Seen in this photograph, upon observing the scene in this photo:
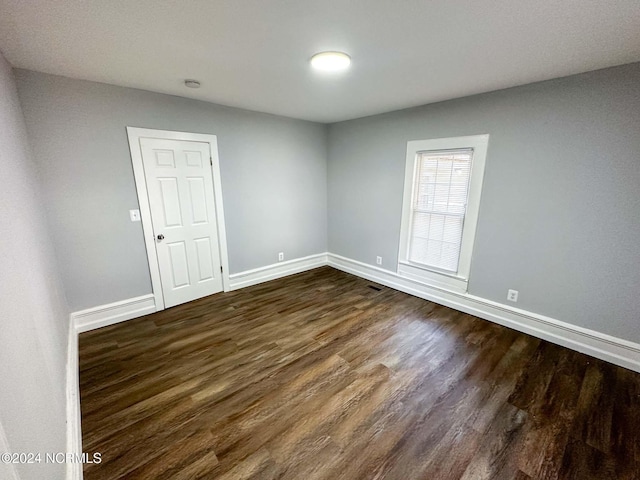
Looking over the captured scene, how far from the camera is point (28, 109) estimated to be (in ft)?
7.20

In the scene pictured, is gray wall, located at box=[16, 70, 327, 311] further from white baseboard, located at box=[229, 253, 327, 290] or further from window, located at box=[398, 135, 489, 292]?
window, located at box=[398, 135, 489, 292]

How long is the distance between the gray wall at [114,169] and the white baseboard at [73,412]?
2.43 feet

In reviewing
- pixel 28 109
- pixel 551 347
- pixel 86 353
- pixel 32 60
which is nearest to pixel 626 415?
pixel 551 347

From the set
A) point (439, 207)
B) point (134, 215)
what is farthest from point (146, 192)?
point (439, 207)

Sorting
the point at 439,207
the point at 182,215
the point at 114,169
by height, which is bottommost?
the point at 182,215

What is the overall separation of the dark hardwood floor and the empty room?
0.02 m

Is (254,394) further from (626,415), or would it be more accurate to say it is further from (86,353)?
(626,415)

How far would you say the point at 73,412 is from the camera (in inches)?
63.2

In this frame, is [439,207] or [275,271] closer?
[439,207]

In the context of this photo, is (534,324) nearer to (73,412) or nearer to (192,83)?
(73,412)

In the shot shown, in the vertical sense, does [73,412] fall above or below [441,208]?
below

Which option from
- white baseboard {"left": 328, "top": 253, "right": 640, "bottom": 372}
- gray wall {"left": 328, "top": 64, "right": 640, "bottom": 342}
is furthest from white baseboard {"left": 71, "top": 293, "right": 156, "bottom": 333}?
gray wall {"left": 328, "top": 64, "right": 640, "bottom": 342}

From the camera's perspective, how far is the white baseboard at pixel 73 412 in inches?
52.6

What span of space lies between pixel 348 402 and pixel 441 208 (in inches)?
94.3
